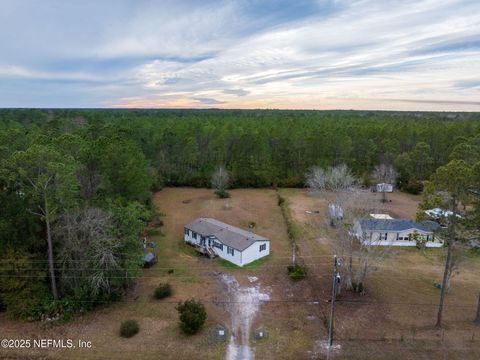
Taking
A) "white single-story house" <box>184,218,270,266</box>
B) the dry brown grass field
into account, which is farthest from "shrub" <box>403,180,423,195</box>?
"white single-story house" <box>184,218,270,266</box>

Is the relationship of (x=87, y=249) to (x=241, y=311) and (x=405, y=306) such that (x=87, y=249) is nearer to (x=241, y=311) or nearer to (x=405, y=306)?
Result: (x=241, y=311)

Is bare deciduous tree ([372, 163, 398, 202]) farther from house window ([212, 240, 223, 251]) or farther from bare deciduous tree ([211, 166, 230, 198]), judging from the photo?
house window ([212, 240, 223, 251])

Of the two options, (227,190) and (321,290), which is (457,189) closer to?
(321,290)

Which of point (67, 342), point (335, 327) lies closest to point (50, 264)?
point (67, 342)

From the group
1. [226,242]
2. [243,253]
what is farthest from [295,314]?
[226,242]

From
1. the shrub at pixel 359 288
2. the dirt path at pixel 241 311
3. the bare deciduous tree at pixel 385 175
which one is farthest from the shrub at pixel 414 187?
the dirt path at pixel 241 311
